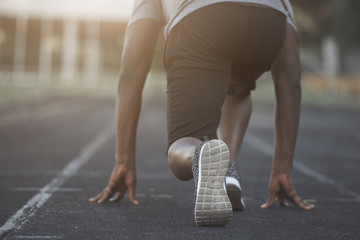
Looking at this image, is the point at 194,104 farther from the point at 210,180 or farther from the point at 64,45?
the point at 64,45

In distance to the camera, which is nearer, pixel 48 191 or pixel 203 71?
pixel 203 71

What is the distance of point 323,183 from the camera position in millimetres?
5492

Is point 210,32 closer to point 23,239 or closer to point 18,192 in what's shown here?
point 23,239

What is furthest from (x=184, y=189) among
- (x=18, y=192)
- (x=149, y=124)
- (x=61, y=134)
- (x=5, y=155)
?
(x=149, y=124)

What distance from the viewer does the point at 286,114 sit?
12.6 feet

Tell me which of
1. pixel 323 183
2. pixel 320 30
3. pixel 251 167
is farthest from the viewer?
pixel 320 30

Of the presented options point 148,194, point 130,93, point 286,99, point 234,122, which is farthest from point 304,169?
point 130,93

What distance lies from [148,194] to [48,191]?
0.81 metres

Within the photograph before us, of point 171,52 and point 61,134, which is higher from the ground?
point 171,52

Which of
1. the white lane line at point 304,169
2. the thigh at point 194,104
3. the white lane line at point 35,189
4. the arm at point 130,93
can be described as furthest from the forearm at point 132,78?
the white lane line at point 304,169

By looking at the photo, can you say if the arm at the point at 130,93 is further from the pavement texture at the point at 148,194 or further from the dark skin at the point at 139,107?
the pavement texture at the point at 148,194

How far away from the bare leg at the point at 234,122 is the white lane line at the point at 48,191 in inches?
54.2

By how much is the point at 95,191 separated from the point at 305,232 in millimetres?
2032

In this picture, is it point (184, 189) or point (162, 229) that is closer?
point (162, 229)
